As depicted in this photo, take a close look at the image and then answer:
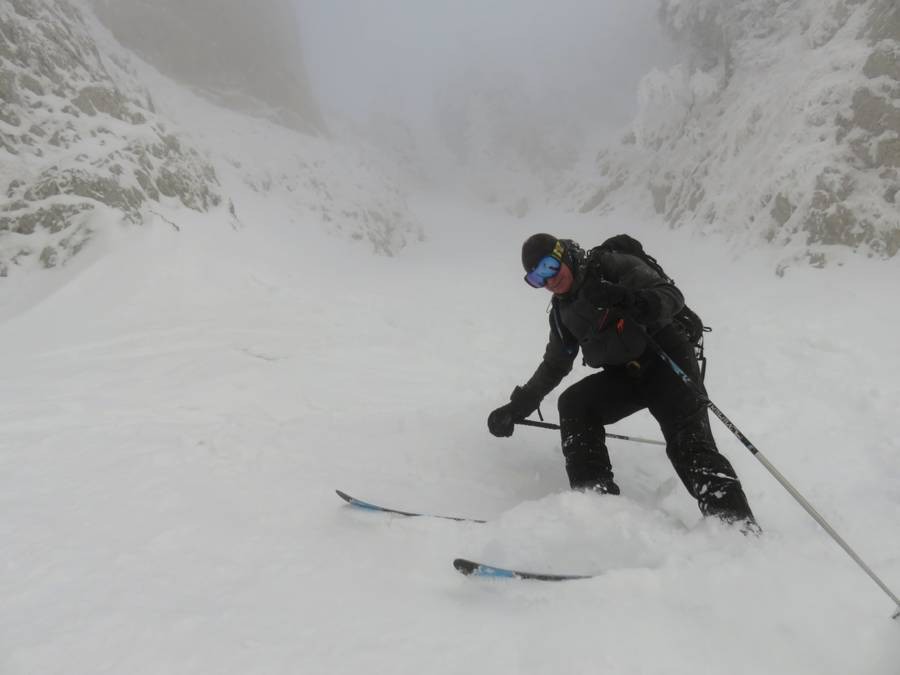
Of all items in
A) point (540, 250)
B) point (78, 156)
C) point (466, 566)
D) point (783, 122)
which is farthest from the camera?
point (783, 122)

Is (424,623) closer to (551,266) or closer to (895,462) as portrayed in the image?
(551,266)

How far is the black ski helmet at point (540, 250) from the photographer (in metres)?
3.82

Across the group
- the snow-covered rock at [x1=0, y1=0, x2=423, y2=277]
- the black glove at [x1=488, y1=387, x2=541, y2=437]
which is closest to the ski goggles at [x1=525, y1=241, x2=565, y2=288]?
the black glove at [x1=488, y1=387, x2=541, y2=437]

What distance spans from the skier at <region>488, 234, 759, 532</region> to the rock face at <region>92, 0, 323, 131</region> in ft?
111

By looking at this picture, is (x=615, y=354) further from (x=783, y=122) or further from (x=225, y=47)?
(x=225, y=47)

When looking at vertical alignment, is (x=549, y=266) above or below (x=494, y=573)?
above

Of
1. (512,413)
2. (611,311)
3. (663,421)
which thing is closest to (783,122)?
(611,311)

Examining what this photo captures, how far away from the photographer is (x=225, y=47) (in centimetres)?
3494

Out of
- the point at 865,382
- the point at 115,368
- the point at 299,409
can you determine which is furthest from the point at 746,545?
the point at 115,368

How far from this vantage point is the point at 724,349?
29.0 ft

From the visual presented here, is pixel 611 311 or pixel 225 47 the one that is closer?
pixel 611 311

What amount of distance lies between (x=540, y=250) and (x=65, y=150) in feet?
38.6

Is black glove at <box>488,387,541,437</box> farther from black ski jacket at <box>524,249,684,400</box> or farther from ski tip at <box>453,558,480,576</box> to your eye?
ski tip at <box>453,558,480,576</box>

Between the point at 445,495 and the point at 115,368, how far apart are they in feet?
13.6
